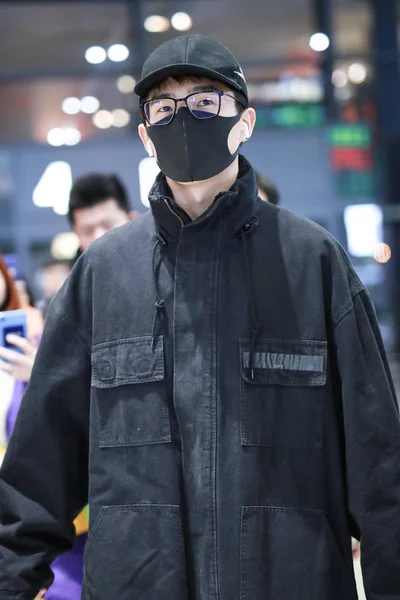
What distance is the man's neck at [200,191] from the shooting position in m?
2.04

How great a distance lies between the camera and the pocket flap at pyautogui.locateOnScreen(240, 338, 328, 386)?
1951 millimetres

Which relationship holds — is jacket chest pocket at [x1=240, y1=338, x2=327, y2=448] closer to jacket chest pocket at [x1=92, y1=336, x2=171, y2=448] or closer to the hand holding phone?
jacket chest pocket at [x1=92, y1=336, x2=171, y2=448]

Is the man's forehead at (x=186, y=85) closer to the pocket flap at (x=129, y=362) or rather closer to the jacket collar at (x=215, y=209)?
the jacket collar at (x=215, y=209)

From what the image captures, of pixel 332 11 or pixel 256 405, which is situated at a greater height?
pixel 332 11

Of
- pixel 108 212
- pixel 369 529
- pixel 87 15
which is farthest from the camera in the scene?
pixel 87 15

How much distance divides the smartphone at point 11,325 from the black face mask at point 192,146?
3.67 ft

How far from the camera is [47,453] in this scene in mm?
2113

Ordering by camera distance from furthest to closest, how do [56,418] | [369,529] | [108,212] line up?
[108,212], [56,418], [369,529]

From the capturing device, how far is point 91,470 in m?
2.04

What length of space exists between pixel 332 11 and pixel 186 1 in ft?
6.03

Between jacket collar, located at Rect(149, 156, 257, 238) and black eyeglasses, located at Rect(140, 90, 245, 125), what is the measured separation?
138mm

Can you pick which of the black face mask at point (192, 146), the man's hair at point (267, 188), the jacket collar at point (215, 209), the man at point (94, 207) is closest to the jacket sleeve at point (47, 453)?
the jacket collar at point (215, 209)

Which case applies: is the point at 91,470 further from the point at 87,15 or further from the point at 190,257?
the point at 87,15

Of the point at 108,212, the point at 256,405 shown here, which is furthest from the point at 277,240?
the point at 108,212
